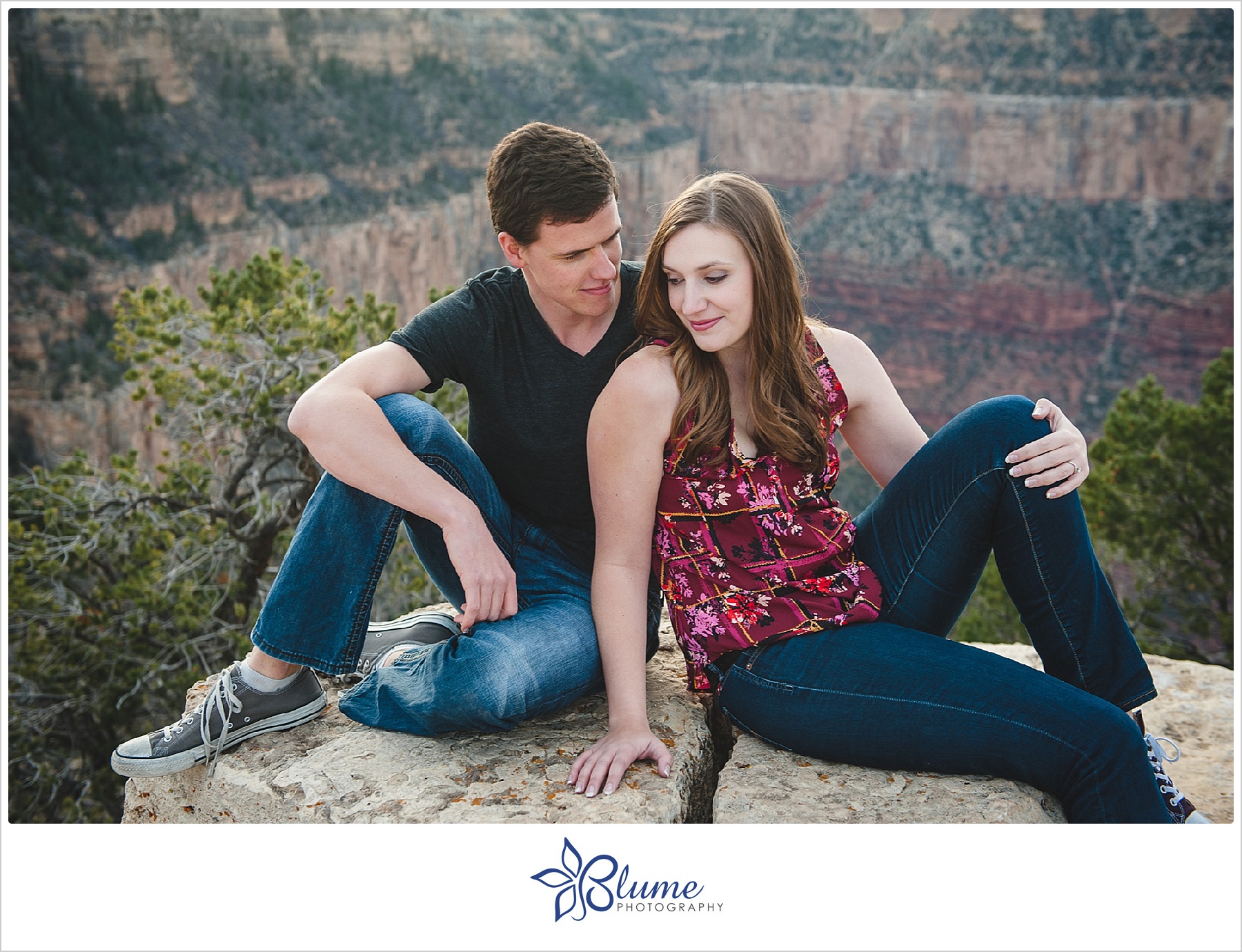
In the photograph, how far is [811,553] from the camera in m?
1.70

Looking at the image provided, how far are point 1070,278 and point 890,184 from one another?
522 cm

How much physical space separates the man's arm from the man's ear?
34cm

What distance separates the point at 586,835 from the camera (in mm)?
1523

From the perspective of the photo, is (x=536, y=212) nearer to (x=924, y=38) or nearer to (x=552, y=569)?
(x=552, y=569)

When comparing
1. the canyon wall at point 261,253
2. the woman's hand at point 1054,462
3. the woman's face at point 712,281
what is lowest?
the canyon wall at point 261,253

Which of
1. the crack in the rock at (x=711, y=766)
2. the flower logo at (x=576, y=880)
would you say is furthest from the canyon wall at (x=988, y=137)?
the flower logo at (x=576, y=880)

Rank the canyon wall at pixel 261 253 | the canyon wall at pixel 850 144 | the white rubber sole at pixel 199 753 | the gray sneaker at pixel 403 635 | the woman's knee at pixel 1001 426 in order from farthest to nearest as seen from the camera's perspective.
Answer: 1. the canyon wall at pixel 850 144
2. the canyon wall at pixel 261 253
3. the gray sneaker at pixel 403 635
4. the white rubber sole at pixel 199 753
5. the woman's knee at pixel 1001 426

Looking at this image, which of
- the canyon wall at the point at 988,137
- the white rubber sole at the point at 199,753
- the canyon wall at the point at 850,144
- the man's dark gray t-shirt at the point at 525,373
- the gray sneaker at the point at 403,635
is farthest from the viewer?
the canyon wall at the point at 988,137

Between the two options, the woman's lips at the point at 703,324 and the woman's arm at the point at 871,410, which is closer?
the woman's lips at the point at 703,324

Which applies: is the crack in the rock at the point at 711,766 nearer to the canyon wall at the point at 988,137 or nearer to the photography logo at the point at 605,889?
the photography logo at the point at 605,889

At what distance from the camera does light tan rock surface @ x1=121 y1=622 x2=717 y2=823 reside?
1.58 metres

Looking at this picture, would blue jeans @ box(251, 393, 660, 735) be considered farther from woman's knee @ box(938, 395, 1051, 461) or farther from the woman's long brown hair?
woman's knee @ box(938, 395, 1051, 461)

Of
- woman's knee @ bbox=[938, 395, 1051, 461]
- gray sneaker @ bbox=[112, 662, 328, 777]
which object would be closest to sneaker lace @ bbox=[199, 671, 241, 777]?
gray sneaker @ bbox=[112, 662, 328, 777]

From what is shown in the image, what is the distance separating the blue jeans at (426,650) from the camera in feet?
5.45
